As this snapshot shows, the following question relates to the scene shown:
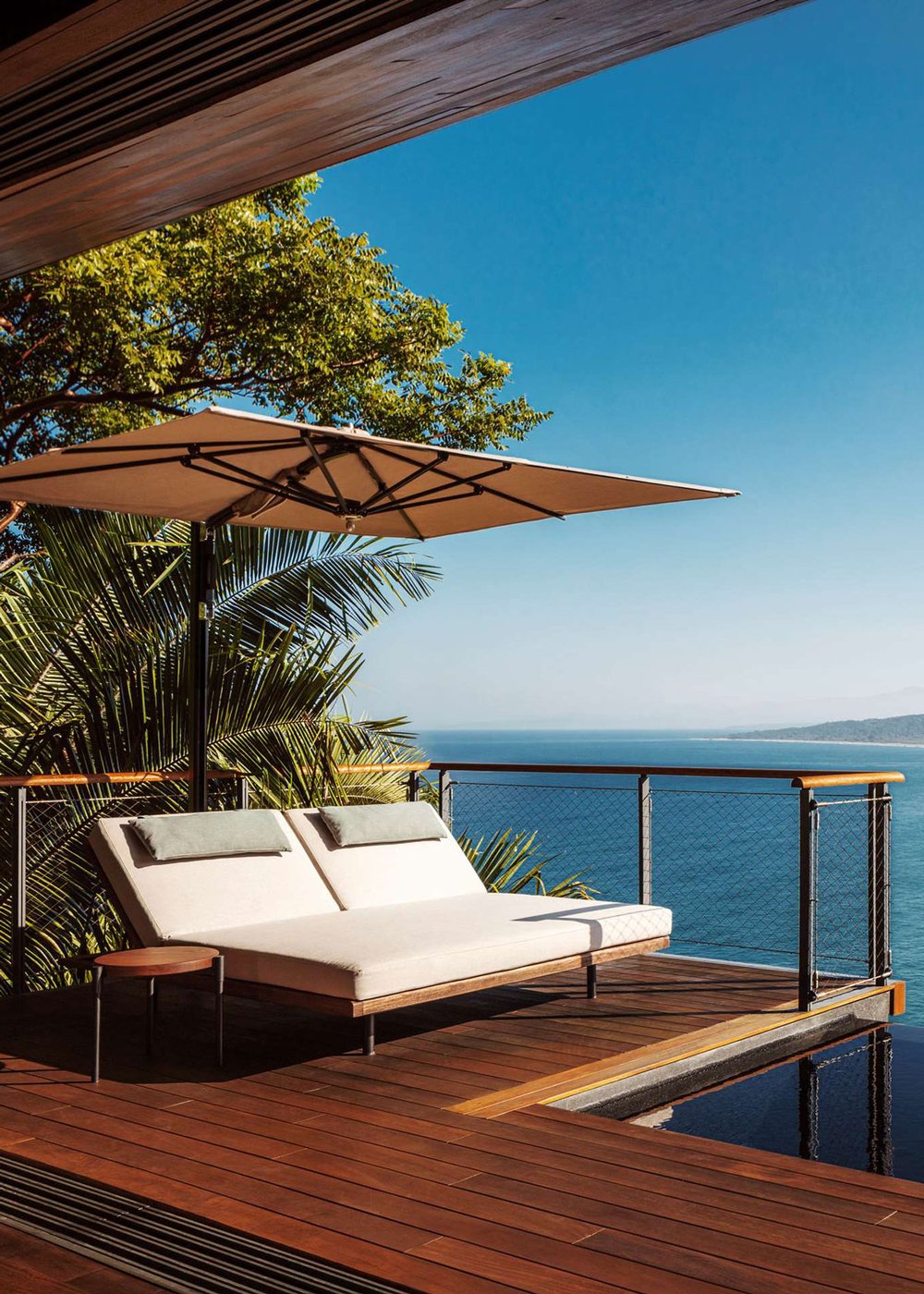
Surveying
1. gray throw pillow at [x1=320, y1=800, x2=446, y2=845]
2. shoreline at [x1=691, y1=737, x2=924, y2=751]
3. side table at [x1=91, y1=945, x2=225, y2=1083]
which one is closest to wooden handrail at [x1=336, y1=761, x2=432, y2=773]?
gray throw pillow at [x1=320, y1=800, x2=446, y2=845]

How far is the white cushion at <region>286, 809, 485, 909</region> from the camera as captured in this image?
17.2 ft

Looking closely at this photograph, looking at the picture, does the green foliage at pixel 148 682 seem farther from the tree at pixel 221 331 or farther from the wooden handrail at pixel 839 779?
the tree at pixel 221 331

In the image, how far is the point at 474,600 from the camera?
5862cm

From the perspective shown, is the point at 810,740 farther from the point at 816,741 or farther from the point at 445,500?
the point at 445,500

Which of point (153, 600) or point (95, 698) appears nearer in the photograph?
point (95, 698)

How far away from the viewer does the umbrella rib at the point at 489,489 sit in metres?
5.01

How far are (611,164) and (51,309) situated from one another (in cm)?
3118

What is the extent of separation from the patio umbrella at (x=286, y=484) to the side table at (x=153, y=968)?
133 cm

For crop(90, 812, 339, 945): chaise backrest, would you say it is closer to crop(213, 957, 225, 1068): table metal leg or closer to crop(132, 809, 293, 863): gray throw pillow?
crop(132, 809, 293, 863): gray throw pillow

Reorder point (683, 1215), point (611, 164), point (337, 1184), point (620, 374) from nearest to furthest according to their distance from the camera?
1. point (683, 1215)
2. point (337, 1184)
3. point (611, 164)
4. point (620, 374)

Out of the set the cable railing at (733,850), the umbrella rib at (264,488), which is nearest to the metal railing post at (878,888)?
the cable railing at (733,850)

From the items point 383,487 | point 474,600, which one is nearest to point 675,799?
point 474,600

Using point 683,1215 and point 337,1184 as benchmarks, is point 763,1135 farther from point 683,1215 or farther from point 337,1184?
point 337,1184

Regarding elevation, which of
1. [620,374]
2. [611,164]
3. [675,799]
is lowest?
[675,799]
